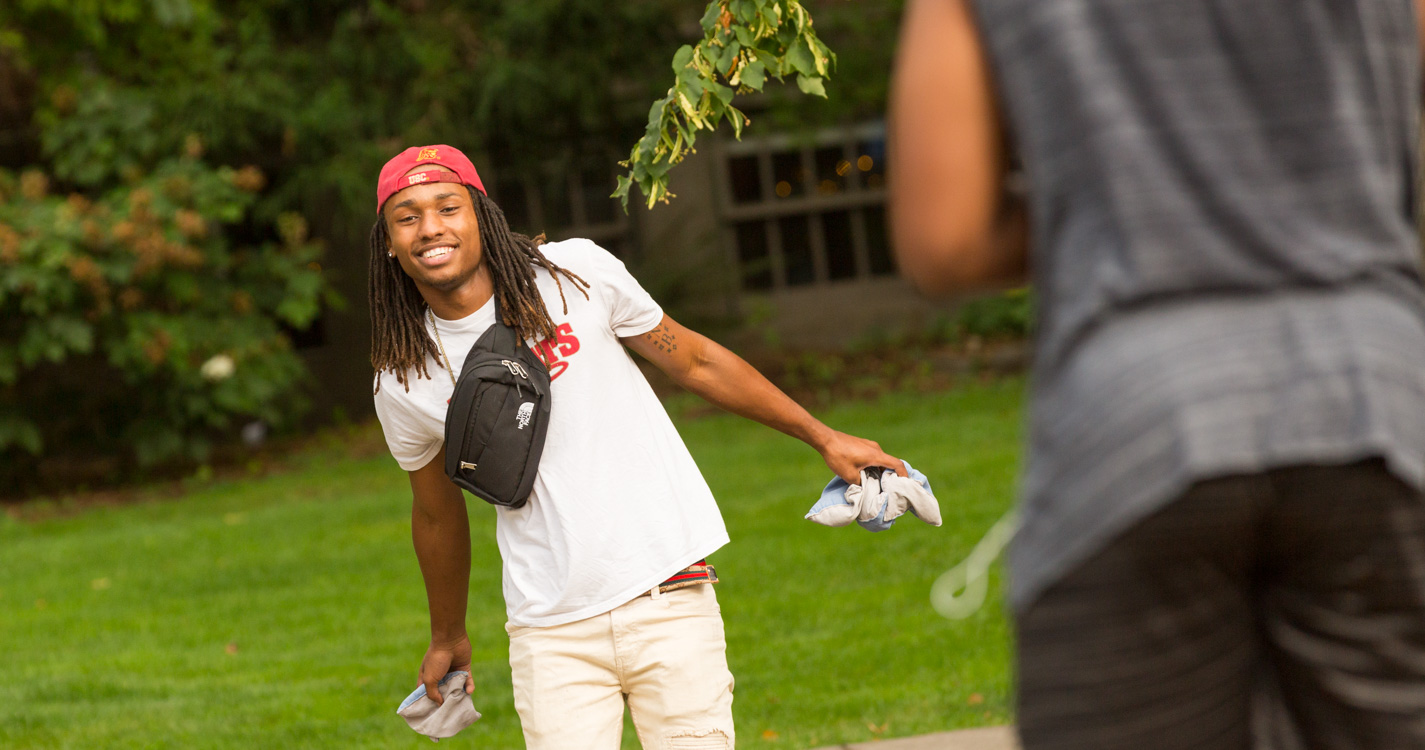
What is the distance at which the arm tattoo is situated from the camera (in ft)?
9.77

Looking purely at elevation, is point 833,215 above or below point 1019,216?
below

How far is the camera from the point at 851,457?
289 centimetres

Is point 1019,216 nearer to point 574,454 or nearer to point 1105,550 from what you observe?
point 1105,550

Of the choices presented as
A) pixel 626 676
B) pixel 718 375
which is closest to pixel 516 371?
pixel 718 375

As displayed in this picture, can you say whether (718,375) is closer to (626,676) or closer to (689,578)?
(689,578)

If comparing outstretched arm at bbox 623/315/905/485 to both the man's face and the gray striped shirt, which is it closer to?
the man's face

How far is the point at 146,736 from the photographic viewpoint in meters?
5.10

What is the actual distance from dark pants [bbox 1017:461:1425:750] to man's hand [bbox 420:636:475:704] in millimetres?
1971

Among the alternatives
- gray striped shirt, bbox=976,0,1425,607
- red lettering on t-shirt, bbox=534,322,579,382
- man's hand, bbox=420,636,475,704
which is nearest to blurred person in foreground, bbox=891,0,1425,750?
gray striped shirt, bbox=976,0,1425,607

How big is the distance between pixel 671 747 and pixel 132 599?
5.48 meters

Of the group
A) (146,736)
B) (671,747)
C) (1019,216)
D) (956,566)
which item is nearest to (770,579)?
(956,566)

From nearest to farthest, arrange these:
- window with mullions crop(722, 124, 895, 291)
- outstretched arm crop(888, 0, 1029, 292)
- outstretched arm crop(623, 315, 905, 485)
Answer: outstretched arm crop(888, 0, 1029, 292) < outstretched arm crop(623, 315, 905, 485) < window with mullions crop(722, 124, 895, 291)

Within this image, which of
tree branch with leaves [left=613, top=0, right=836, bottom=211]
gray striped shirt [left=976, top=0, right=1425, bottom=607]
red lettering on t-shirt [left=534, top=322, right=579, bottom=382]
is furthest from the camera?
tree branch with leaves [left=613, top=0, right=836, bottom=211]

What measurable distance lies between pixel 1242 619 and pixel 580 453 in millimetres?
1625
